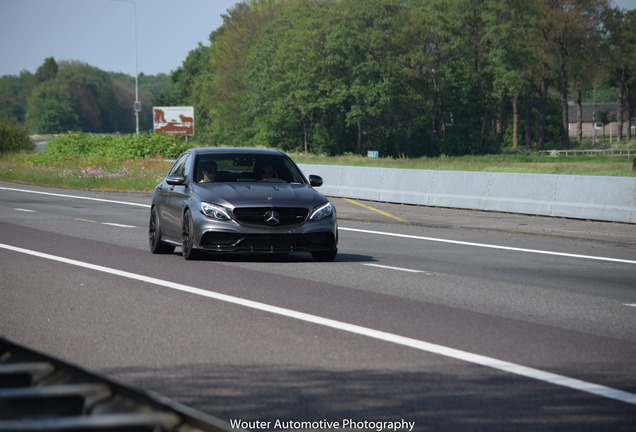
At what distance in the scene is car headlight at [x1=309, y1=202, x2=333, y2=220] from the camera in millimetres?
12766

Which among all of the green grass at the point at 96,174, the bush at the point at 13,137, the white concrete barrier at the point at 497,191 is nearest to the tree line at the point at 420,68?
the bush at the point at 13,137

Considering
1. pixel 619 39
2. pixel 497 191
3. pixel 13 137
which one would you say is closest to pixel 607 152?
pixel 619 39

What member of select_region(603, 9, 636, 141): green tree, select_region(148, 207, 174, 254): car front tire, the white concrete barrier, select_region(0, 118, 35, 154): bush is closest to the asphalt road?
select_region(148, 207, 174, 254): car front tire

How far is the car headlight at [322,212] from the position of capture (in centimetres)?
1277

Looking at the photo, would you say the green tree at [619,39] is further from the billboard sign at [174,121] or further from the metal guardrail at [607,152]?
the billboard sign at [174,121]

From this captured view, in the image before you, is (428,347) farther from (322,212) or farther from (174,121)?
(174,121)

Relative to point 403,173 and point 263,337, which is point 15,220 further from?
point 263,337

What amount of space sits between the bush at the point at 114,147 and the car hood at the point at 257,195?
31679 mm

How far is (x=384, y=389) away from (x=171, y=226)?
8382 millimetres

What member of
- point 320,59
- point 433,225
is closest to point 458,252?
point 433,225

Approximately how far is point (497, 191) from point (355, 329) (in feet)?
54.5

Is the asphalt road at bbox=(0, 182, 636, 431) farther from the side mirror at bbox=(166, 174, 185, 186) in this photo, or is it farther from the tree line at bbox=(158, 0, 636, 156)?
the tree line at bbox=(158, 0, 636, 156)

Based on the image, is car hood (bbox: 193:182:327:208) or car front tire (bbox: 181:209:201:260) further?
car front tire (bbox: 181:209:201:260)

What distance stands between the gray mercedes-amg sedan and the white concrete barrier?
9107 millimetres
